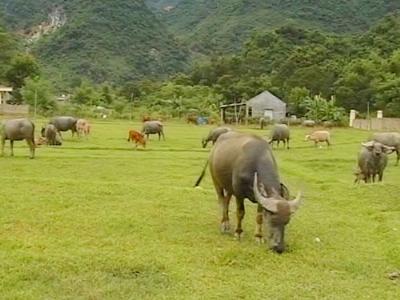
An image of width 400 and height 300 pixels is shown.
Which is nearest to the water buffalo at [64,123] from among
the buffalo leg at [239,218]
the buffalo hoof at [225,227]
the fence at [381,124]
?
the buffalo hoof at [225,227]

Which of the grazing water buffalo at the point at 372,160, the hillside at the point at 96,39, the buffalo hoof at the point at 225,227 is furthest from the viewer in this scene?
the hillside at the point at 96,39

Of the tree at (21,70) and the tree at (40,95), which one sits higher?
the tree at (21,70)

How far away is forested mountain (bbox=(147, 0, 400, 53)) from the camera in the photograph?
124 meters

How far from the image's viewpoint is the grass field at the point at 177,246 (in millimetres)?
8295

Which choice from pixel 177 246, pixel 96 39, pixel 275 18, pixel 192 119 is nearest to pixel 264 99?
pixel 192 119

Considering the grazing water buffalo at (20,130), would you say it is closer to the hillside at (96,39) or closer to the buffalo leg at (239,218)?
the buffalo leg at (239,218)

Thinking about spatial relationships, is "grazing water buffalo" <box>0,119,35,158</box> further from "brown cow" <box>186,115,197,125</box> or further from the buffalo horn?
"brown cow" <box>186,115,197,125</box>

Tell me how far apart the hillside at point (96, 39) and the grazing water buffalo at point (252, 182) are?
270 ft

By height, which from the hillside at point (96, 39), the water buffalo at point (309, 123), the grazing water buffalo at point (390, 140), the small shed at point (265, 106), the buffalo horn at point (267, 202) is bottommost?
the buffalo horn at point (267, 202)

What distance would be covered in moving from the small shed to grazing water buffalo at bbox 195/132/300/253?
55.2 metres

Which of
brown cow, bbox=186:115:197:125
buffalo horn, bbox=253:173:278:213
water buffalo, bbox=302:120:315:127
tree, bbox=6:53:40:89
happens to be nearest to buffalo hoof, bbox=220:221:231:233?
buffalo horn, bbox=253:173:278:213

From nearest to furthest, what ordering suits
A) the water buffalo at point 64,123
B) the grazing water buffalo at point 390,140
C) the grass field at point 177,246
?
the grass field at point 177,246 → the grazing water buffalo at point 390,140 → the water buffalo at point 64,123

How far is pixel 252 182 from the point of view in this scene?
1072 cm

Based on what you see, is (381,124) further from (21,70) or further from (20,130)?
(20,130)
